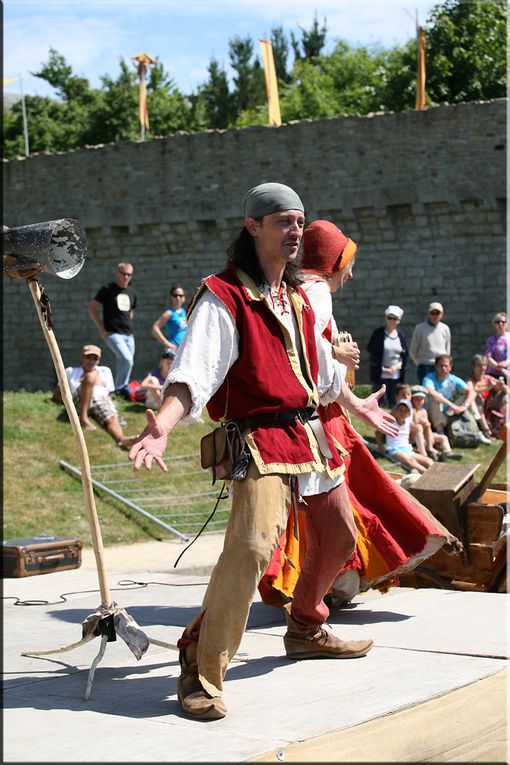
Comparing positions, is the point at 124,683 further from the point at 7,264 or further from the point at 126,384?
the point at 126,384

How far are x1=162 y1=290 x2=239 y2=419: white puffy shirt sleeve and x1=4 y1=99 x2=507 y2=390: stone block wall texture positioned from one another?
16871 millimetres

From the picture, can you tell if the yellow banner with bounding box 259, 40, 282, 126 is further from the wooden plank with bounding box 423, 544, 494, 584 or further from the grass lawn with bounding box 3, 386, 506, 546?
the wooden plank with bounding box 423, 544, 494, 584

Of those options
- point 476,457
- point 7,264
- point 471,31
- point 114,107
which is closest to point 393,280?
point 476,457

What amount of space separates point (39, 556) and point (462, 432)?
7.90 m

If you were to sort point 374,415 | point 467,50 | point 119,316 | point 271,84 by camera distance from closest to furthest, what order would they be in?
point 374,415 < point 119,316 < point 271,84 < point 467,50

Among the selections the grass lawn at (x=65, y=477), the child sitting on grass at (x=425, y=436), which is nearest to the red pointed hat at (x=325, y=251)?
the grass lawn at (x=65, y=477)

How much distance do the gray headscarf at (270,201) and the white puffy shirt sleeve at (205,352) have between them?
0.41m

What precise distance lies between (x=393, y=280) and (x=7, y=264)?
17.7m

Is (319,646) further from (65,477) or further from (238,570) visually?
(65,477)

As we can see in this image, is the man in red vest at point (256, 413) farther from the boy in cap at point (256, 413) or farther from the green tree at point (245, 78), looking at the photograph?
the green tree at point (245, 78)

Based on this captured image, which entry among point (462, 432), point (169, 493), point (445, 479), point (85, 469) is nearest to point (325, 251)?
point (85, 469)

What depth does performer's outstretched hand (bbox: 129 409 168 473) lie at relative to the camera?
4020 millimetres

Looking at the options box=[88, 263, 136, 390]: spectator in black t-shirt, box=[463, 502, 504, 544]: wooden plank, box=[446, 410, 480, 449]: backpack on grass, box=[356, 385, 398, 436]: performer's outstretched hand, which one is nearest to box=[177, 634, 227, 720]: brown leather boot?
box=[356, 385, 398, 436]: performer's outstretched hand

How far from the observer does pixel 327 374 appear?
191 inches
